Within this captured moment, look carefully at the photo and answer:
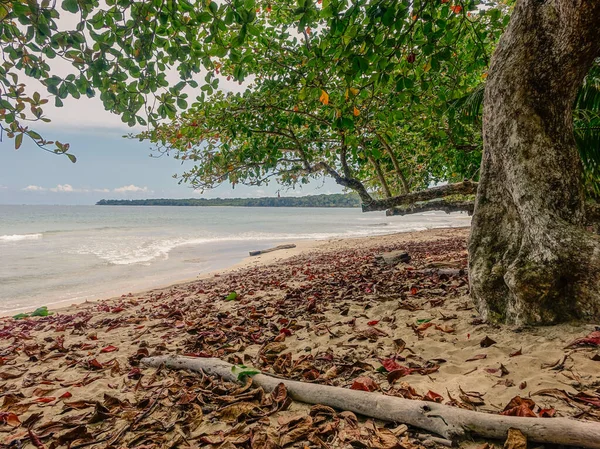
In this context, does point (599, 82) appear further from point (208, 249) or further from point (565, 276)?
point (208, 249)

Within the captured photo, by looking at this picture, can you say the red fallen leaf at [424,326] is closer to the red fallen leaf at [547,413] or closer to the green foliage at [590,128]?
the red fallen leaf at [547,413]

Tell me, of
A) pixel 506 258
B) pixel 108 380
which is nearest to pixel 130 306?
pixel 108 380

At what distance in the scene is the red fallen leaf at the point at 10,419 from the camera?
2.60 meters

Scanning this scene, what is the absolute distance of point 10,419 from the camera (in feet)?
8.68

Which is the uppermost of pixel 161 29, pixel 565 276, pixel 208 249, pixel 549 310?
pixel 161 29

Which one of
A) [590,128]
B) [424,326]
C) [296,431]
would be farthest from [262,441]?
[590,128]

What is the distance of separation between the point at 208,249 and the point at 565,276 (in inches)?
910

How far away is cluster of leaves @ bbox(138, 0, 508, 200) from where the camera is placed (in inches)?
143

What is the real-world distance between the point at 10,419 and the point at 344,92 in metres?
5.16

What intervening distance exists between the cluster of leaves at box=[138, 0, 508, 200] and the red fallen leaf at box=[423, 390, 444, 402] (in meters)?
2.67

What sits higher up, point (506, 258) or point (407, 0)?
point (407, 0)

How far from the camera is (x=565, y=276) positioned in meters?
2.94

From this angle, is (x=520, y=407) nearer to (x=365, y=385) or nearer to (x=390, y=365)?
(x=365, y=385)

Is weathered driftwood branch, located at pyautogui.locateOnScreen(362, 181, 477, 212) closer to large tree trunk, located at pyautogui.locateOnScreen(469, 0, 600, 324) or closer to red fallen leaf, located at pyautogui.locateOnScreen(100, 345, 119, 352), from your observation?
large tree trunk, located at pyautogui.locateOnScreen(469, 0, 600, 324)
